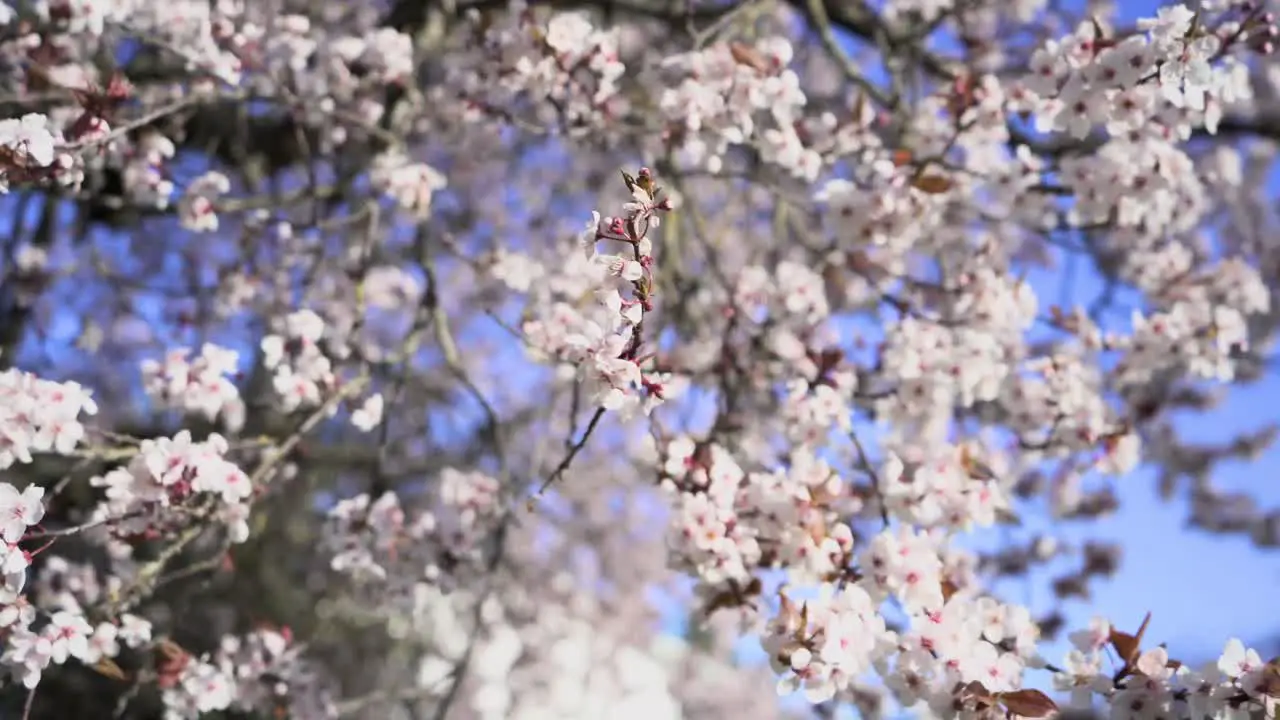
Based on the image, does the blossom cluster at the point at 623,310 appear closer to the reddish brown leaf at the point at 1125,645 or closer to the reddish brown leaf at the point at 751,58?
the reddish brown leaf at the point at 751,58

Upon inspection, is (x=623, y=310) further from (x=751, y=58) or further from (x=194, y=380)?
(x=194, y=380)

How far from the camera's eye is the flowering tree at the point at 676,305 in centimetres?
213

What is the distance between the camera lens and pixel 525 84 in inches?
110

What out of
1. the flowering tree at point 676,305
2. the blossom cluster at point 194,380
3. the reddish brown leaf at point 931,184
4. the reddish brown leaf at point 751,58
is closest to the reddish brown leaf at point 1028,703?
the flowering tree at point 676,305

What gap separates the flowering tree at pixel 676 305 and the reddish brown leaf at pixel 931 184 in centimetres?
1

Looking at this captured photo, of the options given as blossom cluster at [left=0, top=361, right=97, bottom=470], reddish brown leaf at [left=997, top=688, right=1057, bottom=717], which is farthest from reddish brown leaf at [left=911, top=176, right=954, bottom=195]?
blossom cluster at [left=0, top=361, right=97, bottom=470]

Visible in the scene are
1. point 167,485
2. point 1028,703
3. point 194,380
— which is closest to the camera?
point 1028,703

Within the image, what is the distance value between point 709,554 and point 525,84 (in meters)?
1.36

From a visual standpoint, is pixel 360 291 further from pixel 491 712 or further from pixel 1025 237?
pixel 491 712

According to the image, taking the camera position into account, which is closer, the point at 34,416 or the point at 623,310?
the point at 623,310

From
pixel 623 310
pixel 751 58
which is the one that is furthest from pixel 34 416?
pixel 751 58

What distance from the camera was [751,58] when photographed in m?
2.60

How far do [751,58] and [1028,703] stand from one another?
1.63 meters

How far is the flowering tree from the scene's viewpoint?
2.13m
